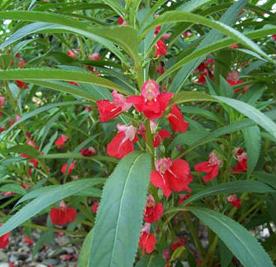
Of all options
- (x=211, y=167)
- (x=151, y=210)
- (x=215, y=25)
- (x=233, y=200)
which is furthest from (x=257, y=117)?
(x=233, y=200)

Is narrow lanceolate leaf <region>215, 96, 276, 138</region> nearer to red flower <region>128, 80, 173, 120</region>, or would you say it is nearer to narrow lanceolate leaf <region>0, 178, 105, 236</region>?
red flower <region>128, 80, 173, 120</region>

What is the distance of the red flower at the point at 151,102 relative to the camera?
81cm

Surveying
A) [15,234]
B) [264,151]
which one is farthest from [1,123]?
[15,234]

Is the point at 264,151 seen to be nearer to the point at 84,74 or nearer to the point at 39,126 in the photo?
the point at 84,74

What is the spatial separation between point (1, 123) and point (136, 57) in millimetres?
992

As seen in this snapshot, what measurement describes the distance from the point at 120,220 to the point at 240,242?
11.2 inches

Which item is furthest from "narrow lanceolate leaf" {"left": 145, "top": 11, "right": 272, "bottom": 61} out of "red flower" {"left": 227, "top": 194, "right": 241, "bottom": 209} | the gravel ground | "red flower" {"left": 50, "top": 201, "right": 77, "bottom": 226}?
the gravel ground

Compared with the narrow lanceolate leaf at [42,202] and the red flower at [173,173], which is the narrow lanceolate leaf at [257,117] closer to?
the red flower at [173,173]

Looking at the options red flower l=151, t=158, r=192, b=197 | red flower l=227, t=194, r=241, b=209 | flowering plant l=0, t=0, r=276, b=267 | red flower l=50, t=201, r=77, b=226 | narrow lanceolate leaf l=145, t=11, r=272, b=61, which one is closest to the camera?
narrow lanceolate leaf l=145, t=11, r=272, b=61

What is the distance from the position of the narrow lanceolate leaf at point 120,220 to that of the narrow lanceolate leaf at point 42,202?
182 millimetres

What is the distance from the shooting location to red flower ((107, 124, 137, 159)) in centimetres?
90

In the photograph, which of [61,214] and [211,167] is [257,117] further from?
[61,214]

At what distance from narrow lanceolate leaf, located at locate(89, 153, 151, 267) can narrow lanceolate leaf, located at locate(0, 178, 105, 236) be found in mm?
182

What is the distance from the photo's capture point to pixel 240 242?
85cm
